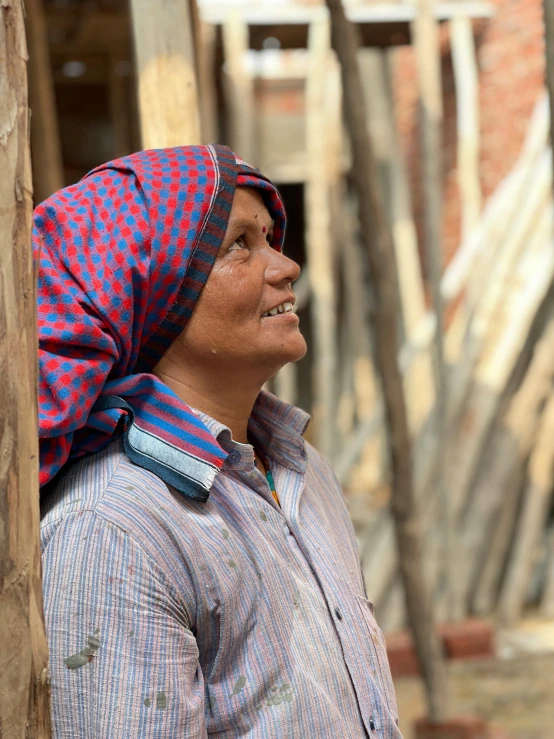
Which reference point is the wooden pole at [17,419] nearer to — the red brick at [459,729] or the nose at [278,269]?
the nose at [278,269]

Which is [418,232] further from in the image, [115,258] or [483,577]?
[115,258]

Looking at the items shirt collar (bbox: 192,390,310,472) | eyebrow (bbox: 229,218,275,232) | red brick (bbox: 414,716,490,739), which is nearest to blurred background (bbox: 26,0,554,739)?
red brick (bbox: 414,716,490,739)

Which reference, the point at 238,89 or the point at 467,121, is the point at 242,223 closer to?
the point at 238,89

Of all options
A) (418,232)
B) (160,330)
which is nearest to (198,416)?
(160,330)

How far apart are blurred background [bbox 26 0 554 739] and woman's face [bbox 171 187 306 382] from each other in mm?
3195

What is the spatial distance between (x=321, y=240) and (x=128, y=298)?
226 inches

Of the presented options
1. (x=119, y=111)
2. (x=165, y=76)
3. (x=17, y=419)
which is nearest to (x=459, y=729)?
(x=165, y=76)

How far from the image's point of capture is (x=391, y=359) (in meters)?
4.21

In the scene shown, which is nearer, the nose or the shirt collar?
the nose

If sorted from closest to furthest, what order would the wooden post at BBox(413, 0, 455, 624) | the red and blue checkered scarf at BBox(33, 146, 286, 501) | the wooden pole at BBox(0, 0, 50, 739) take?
1. the wooden pole at BBox(0, 0, 50, 739)
2. the red and blue checkered scarf at BBox(33, 146, 286, 501)
3. the wooden post at BBox(413, 0, 455, 624)

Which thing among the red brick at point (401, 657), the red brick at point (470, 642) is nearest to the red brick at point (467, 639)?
the red brick at point (470, 642)

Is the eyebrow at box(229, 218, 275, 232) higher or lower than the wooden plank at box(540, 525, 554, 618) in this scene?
higher

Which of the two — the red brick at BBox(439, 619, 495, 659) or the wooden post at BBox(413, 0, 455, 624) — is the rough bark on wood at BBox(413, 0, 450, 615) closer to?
the wooden post at BBox(413, 0, 455, 624)

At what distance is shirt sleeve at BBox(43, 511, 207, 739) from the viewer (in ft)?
4.42
